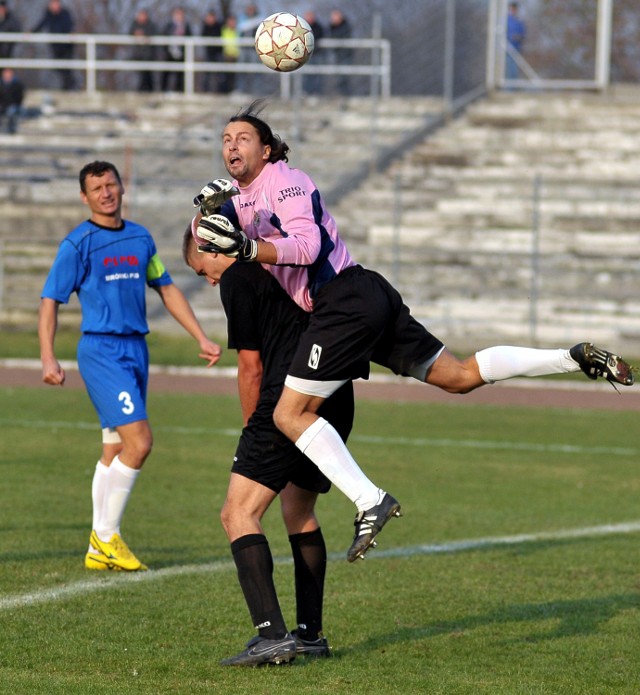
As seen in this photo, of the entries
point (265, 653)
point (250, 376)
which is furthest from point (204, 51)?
point (265, 653)

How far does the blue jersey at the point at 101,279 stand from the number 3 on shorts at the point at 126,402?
0.37m

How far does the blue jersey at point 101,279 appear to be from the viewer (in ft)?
24.5

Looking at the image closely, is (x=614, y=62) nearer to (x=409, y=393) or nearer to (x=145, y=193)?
(x=145, y=193)

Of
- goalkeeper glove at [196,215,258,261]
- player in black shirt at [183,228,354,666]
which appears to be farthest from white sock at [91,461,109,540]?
goalkeeper glove at [196,215,258,261]

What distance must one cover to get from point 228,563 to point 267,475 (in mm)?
Result: 2182

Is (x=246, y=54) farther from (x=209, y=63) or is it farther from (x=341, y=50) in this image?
(x=341, y=50)

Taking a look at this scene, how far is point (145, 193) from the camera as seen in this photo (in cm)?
2588

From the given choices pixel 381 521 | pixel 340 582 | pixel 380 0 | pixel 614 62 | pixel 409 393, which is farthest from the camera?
pixel 380 0

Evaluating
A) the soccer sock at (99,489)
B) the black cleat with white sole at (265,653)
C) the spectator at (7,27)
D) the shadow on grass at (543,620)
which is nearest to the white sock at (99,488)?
the soccer sock at (99,489)

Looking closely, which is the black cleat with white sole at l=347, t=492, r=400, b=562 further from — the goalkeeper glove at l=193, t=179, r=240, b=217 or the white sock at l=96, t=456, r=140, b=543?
the white sock at l=96, t=456, r=140, b=543

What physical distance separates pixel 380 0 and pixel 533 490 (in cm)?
4071

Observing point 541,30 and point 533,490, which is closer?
point 533,490

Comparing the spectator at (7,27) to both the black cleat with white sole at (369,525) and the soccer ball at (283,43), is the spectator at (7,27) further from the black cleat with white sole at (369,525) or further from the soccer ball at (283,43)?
the black cleat with white sole at (369,525)

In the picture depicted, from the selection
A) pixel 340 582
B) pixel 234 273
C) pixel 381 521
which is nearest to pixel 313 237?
pixel 234 273
